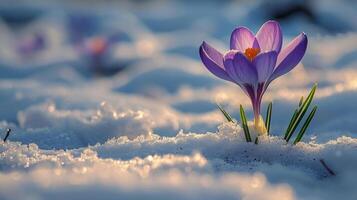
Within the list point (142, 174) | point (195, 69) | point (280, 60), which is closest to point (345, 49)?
point (195, 69)

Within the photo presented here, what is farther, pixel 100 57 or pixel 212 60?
pixel 100 57

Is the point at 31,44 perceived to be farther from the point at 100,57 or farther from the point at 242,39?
the point at 242,39

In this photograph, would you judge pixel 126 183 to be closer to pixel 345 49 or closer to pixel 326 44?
pixel 345 49

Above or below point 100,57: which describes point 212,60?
below

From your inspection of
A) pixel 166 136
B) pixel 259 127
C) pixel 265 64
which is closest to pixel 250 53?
pixel 265 64

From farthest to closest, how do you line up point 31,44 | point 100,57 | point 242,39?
1. point 31,44
2. point 100,57
3. point 242,39

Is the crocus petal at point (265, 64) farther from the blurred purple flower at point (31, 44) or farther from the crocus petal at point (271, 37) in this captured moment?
the blurred purple flower at point (31, 44)

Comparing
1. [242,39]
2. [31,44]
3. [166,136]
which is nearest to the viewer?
[242,39]

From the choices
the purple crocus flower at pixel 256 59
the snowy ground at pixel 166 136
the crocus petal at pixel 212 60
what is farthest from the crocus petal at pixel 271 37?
the snowy ground at pixel 166 136
